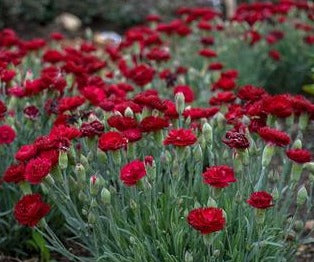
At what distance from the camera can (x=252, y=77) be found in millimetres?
4996

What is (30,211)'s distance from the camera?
2.25 meters

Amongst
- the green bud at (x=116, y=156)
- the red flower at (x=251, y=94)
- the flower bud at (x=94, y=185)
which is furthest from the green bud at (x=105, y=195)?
the red flower at (x=251, y=94)

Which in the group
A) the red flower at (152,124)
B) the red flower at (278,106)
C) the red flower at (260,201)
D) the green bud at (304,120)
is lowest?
the red flower at (260,201)

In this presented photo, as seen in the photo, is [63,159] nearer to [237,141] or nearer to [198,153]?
[198,153]

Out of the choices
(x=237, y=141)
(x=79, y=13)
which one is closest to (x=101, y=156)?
(x=237, y=141)

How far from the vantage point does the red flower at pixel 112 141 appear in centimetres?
225

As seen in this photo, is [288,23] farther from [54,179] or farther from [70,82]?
[54,179]

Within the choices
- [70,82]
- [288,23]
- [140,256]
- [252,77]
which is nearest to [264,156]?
[140,256]

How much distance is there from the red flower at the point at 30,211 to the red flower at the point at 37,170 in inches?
5.0

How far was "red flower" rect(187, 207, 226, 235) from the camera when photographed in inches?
76.7

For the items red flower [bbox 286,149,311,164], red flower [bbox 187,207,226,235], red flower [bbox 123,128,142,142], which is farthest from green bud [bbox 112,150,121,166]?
red flower [bbox 286,149,311,164]

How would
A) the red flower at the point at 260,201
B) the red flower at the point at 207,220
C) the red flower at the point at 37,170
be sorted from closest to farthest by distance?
the red flower at the point at 207,220
the red flower at the point at 260,201
the red flower at the point at 37,170

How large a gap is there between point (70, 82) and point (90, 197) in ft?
3.85

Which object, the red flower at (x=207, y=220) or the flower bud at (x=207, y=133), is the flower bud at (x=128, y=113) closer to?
the flower bud at (x=207, y=133)
